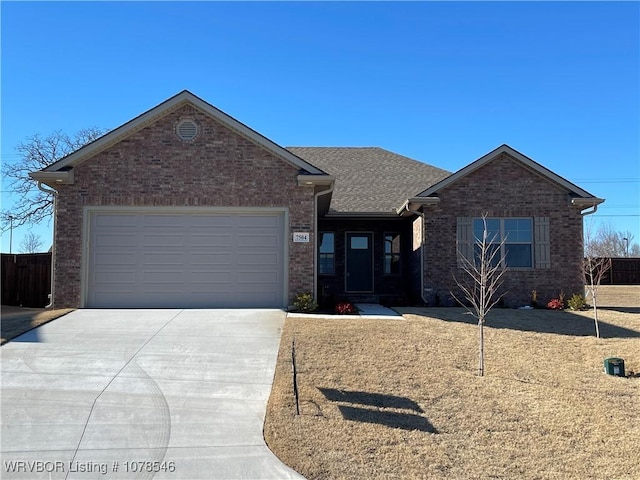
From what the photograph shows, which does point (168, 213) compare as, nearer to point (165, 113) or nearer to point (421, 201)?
point (165, 113)

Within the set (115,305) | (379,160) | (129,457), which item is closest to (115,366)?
(129,457)

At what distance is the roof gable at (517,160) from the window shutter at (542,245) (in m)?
1.16

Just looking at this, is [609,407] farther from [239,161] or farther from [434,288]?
[239,161]

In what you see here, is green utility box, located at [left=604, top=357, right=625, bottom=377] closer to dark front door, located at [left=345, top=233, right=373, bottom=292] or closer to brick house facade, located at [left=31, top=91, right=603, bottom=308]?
brick house facade, located at [left=31, top=91, right=603, bottom=308]

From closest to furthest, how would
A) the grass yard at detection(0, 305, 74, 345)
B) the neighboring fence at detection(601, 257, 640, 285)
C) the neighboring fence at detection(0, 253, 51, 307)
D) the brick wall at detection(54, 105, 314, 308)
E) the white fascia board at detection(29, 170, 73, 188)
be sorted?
the grass yard at detection(0, 305, 74, 345) < the white fascia board at detection(29, 170, 73, 188) < the brick wall at detection(54, 105, 314, 308) < the neighboring fence at detection(0, 253, 51, 307) < the neighboring fence at detection(601, 257, 640, 285)

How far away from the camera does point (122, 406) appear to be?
6.54m

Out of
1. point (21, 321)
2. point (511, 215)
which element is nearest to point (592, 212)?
point (511, 215)

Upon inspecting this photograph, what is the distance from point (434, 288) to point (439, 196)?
2663 mm

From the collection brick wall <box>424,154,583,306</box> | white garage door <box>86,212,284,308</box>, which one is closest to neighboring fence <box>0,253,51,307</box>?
white garage door <box>86,212,284,308</box>

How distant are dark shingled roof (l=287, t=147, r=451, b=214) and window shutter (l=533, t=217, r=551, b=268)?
3.92m

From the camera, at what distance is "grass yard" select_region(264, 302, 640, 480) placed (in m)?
5.42

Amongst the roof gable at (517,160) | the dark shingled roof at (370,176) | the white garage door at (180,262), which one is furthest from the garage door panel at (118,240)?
the roof gable at (517,160)

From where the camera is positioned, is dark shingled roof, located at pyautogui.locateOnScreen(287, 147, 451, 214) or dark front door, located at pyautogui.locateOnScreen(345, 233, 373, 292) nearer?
dark shingled roof, located at pyautogui.locateOnScreen(287, 147, 451, 214)

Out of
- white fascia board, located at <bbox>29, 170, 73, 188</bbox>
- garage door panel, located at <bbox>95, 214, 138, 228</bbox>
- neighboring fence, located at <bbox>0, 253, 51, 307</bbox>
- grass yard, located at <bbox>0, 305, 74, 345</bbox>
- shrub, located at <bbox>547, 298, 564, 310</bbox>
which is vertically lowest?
grass yard, located at <bbox>0, 305, 74, 345</bbox>
